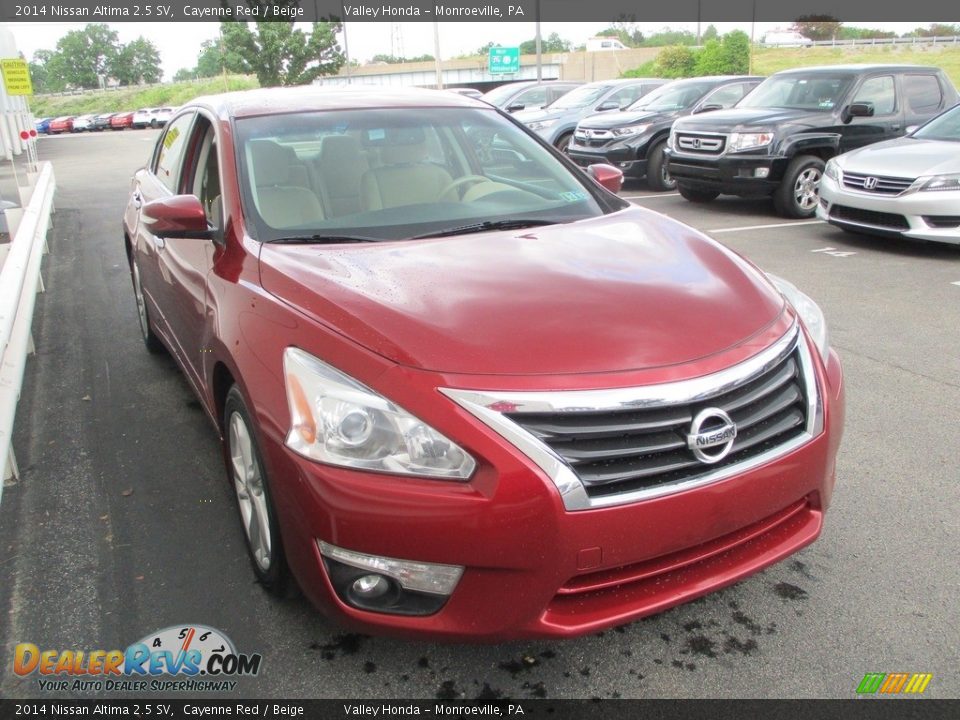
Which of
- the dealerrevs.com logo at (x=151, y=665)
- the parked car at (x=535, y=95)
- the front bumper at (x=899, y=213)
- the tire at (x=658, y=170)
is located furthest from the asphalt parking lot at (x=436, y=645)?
the parked car at (x=535, y=95)

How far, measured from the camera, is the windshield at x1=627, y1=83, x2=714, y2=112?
12.9m

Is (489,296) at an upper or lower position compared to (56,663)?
upper

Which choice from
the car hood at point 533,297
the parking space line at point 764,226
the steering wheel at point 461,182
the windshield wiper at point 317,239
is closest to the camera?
the car hood at point 533,297

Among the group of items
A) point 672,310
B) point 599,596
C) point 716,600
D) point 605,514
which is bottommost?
point 716,600

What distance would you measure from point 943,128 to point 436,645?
8.24m

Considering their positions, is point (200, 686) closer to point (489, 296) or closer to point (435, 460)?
point (435, 460)

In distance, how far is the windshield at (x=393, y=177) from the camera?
10.1 feet

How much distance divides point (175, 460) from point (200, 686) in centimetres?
160

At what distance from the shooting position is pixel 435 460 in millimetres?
2012

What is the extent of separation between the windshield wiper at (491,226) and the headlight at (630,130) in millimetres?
9766

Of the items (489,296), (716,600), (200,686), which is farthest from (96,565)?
(716,600)

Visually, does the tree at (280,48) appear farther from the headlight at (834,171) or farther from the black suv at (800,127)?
the headlight at (834,171)

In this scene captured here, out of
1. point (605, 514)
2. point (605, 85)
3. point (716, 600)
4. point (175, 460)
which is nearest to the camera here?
point (605, 514)

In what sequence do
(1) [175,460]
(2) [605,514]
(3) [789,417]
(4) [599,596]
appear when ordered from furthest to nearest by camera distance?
1. (1) [175,460]
2. (3) [789,417]
3. (4) [599,596]
4. (2) [605,514]
